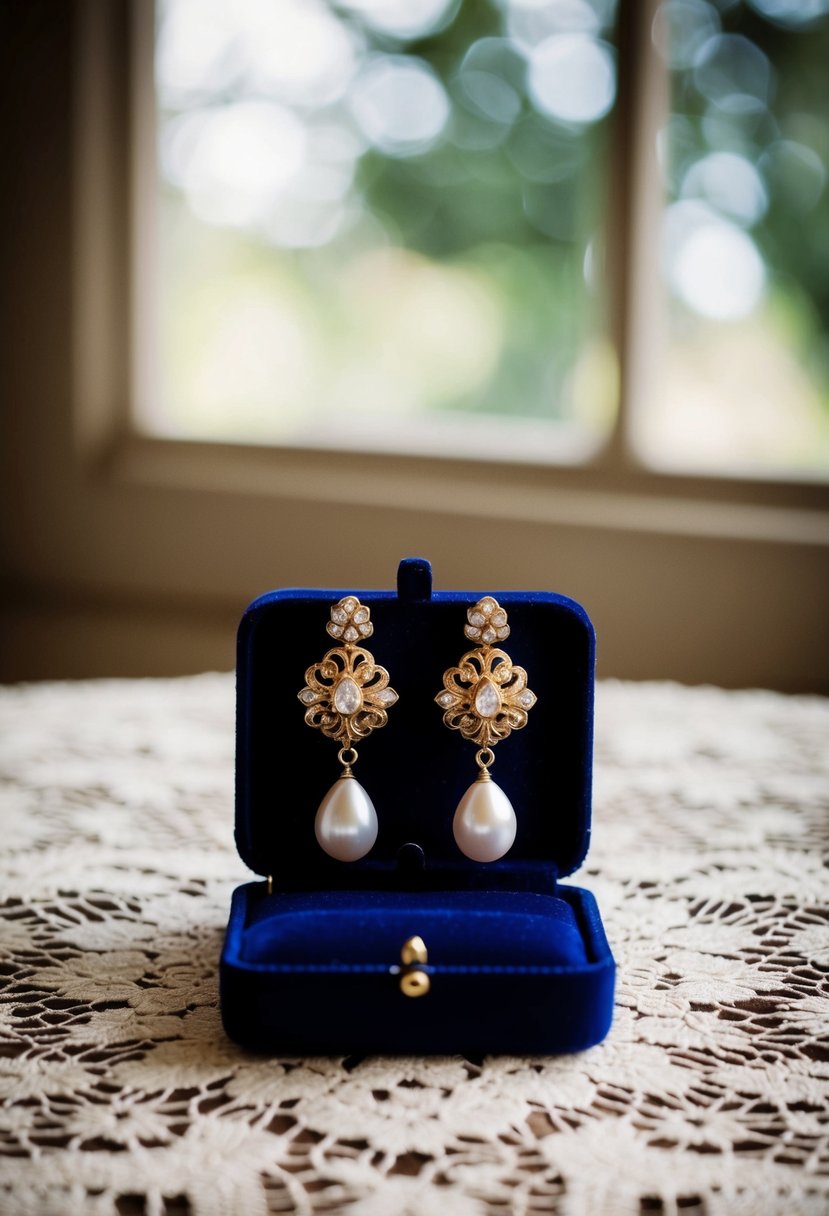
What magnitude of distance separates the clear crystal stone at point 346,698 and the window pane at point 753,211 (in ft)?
5.14

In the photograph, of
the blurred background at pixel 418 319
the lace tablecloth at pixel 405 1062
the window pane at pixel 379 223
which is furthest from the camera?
the window pane at pixel 379 223

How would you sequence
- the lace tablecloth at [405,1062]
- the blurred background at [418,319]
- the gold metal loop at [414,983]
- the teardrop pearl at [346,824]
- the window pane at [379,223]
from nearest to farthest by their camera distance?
the lace tablecloth at [405,1062] → the gold metal loop at [414,983] → the teardrop pearl at [346,824] → the blurred background at [418,319] → the window pane at [379,223]

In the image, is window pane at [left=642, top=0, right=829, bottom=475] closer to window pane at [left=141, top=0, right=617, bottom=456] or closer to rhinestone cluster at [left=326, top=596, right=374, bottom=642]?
window pane at [left=141, top=0, right=617, bottom=456]

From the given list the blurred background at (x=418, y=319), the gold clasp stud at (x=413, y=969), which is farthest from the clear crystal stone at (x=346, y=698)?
the blurred background at (x=418, y=319)

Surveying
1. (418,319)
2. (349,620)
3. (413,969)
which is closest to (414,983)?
Answer: (413,969)

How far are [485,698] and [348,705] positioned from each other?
0.35 ft

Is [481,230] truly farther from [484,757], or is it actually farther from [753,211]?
[484,757]

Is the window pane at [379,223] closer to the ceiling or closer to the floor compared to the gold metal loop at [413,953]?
closer to the ceiling

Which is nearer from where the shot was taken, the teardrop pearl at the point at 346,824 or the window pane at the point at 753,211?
the teardrop pearl at the point at 346,824

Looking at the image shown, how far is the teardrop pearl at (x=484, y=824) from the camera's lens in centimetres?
90

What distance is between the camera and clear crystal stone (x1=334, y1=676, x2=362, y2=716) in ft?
3.02

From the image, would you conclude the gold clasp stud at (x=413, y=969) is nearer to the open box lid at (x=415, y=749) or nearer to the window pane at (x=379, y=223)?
the open box lid at (x=415, y=749)

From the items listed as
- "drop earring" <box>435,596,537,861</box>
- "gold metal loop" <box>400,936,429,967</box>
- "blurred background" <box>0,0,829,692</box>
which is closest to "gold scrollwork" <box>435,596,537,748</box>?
"drop earring" <box>435,596,537,861</box>

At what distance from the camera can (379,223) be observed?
275 cm
